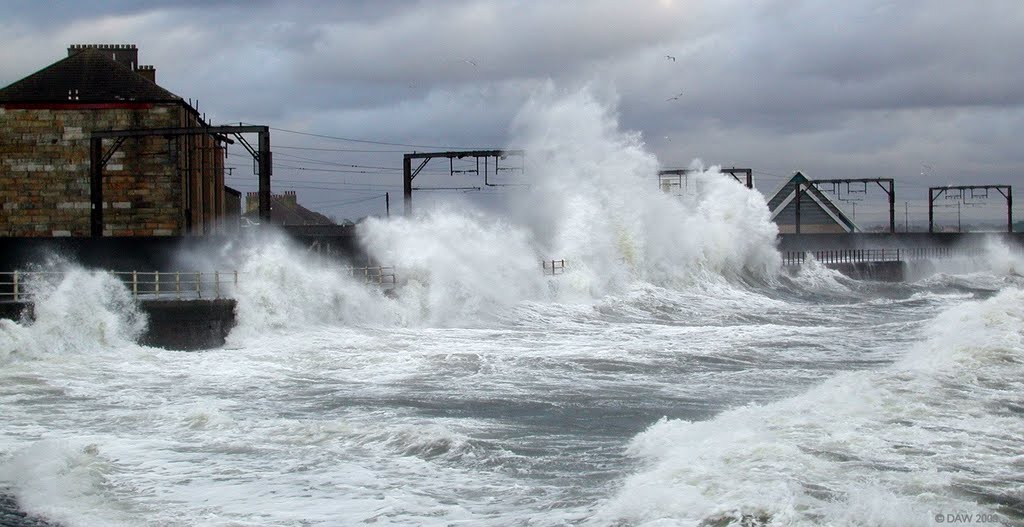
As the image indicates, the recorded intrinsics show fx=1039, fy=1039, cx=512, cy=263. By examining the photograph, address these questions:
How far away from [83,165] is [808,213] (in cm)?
5405

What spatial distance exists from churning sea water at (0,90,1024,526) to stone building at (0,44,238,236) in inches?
340

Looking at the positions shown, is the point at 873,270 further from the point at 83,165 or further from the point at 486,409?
the point at 486,409

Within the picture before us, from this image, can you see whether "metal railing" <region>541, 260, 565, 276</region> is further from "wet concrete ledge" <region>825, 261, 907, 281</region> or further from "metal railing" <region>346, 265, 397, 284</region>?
"wet concrete ledge" <region>825, 261, 907, 281</region>

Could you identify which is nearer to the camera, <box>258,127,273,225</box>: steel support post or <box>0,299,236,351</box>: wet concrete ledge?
<box>0,299,236,351</box>: wet concrete ledge

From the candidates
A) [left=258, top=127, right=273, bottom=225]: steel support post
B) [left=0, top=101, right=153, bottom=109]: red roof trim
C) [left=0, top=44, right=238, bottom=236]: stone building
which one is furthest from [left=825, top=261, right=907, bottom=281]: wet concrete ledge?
[left=0, top=101, right=153, bottom=109]: red roof trim

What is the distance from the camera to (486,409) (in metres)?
12.8

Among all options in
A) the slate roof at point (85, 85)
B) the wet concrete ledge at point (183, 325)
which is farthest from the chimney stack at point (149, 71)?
the wet concrete ledge at point (183, 325)

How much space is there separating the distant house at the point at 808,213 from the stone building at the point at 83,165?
1906 inches

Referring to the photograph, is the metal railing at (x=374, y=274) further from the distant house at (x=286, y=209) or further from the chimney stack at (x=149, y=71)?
the distant house at (x=286, y=209)

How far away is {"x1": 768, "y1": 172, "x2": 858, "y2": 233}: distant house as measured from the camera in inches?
2889

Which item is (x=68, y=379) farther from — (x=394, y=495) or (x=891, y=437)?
(x=891, y=437)

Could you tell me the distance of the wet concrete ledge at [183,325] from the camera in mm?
19938

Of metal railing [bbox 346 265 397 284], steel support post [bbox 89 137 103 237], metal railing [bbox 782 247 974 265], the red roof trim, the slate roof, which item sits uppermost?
the slate roof

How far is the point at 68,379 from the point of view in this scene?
621 inches
